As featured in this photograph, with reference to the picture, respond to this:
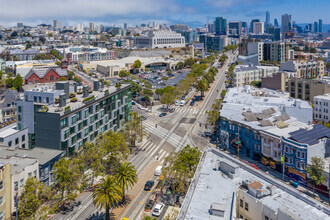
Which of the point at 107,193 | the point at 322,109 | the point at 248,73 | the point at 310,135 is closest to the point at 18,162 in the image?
the point at 107,193

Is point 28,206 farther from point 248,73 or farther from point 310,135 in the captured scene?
point 248,73

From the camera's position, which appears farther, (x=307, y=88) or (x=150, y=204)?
(x=307, y=88)

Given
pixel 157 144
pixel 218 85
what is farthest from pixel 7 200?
pixel 218 85

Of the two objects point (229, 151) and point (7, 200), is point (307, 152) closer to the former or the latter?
point (229, 151)

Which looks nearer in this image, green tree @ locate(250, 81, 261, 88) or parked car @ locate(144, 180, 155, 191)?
parked car @ locate(144, 180, 155, 191)

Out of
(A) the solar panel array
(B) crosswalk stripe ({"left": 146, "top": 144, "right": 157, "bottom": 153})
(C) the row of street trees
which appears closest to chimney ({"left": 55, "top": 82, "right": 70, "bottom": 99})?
(C) the row of street trees

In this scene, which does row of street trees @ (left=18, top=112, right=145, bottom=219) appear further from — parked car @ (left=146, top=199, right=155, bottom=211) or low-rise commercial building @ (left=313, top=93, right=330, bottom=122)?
low-rise commercial building @ (left=313, top=93, right=330, bottom=122)
